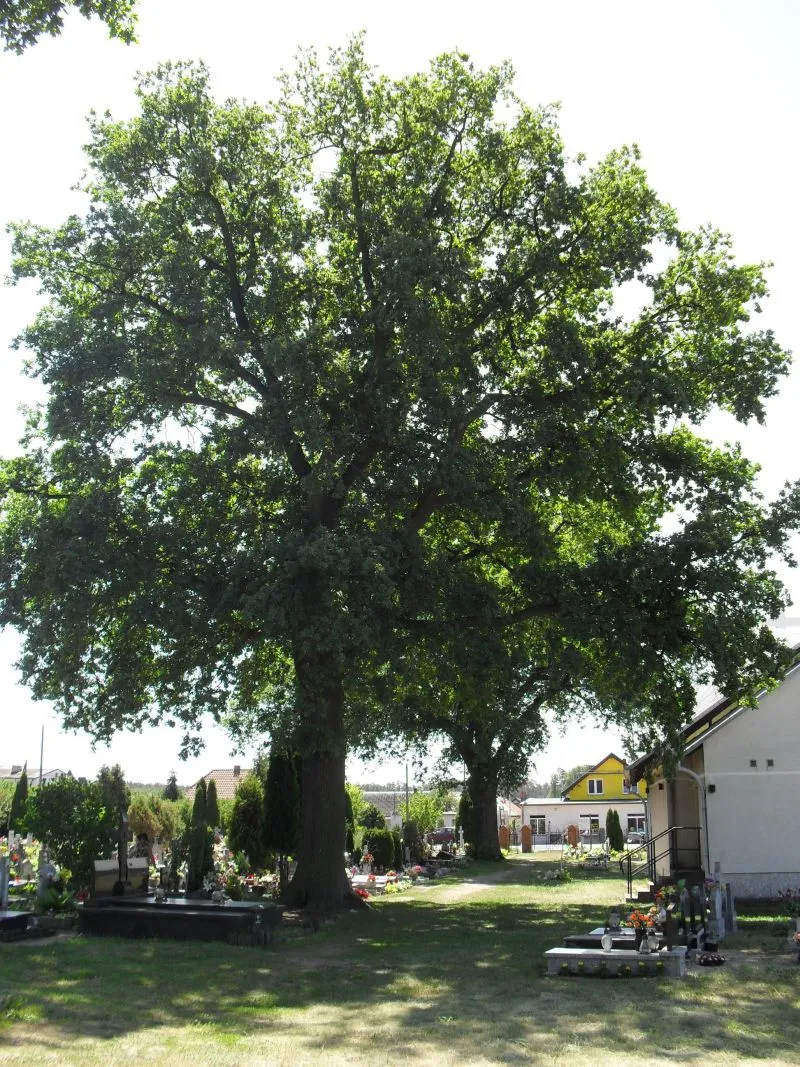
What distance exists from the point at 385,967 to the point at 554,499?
12018mm

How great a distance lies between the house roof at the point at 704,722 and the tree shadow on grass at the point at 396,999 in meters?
7.86

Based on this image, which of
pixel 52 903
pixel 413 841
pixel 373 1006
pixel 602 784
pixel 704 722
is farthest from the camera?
pixel 602 784

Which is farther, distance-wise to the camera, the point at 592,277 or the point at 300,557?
the point at 592,277

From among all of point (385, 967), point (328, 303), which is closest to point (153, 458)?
point (328, 303)

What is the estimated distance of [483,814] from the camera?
142ft

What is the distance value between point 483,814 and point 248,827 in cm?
1685

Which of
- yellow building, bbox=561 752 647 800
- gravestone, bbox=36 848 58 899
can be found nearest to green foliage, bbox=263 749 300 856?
gravestone, bbox=36 848 58 899

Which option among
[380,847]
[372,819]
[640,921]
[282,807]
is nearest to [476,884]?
[380,847]

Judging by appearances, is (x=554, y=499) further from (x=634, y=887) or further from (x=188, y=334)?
(x=634, y=887)

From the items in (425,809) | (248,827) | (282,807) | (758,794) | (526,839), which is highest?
(758,794)

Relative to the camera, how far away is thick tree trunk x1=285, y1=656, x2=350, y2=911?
63.0 feet

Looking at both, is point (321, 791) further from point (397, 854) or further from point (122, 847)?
point (397, 854)

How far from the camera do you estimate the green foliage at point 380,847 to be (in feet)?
119

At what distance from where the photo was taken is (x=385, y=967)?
45.1 ft
